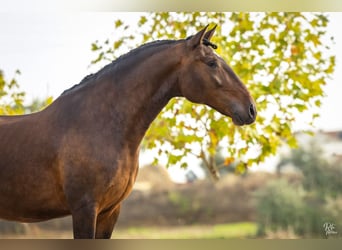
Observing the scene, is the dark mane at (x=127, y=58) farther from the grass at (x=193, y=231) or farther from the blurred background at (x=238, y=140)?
the grass at (x=193, y=231)

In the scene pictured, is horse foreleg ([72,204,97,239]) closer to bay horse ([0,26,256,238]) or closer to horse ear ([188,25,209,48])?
bay horse ([0,26,256,238])

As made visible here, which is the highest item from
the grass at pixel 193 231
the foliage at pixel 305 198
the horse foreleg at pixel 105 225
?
the foliage at pixel 305 198

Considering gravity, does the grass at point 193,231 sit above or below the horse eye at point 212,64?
below

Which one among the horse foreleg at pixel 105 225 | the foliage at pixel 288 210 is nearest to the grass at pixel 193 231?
the foliage at pixel 288 210

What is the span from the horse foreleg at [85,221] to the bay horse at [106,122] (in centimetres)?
5

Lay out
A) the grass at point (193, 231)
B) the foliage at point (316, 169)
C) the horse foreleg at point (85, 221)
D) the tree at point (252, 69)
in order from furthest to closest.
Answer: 1. the foliage at point (316, 169)
2. the grass at point (193, 231)
3. the tree at point (252, 69)
4. the horse foreleg at point (85, 221)

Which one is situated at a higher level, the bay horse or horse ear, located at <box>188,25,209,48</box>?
horse ear, located at <box>188,25,209,48</box>

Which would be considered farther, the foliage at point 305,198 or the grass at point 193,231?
the grass at point 193,231

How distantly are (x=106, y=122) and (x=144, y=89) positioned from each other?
0.25m

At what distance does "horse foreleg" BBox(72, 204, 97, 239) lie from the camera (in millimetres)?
2449

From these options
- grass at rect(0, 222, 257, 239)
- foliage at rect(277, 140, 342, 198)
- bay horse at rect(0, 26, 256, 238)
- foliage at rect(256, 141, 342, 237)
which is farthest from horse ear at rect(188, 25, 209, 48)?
foliage at rect(277, 140, 342, 198)

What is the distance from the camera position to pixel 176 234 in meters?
10.6

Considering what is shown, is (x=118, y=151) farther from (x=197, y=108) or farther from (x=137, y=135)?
(x=197, y=108)

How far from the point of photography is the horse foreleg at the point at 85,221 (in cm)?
245
